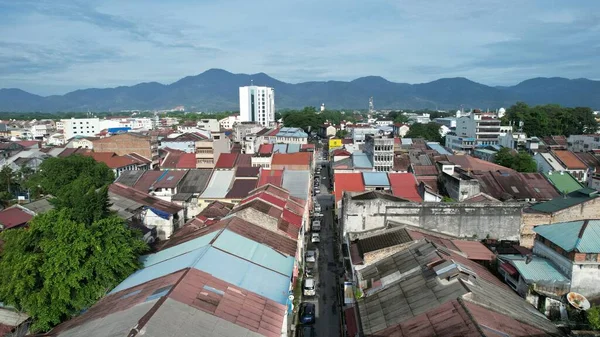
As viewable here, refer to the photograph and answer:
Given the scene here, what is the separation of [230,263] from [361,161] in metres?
31.8

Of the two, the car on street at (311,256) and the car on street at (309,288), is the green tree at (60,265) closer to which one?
the car on street at (309,288)

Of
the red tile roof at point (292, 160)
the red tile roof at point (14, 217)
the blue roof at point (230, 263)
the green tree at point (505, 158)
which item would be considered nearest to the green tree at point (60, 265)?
the blue roof at point (230, 263)

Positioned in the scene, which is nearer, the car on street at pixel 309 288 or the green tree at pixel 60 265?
the green tree at pixel 60 265

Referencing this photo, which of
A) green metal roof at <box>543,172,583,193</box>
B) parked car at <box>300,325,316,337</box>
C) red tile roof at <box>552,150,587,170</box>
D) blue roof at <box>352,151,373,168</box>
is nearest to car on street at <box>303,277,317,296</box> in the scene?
parked car at <box>300,325,316,337</box>

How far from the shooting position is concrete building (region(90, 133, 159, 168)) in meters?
58.2

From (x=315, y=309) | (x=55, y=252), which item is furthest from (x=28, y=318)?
(x=315, y=309)

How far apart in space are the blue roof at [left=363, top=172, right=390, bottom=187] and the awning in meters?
18.0

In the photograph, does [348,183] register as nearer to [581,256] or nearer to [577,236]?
[577,236]

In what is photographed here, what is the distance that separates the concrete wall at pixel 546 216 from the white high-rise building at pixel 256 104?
399 ft

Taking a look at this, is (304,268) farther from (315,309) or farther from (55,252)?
(55,252)

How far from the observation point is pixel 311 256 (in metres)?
27.0

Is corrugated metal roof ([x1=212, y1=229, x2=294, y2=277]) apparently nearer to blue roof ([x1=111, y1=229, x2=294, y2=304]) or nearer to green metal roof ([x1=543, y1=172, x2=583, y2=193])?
blue roof ([x1=111, y1=229, x2=294, y2=304])

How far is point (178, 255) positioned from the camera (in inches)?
770

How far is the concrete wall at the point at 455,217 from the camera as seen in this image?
2322 centimetres
